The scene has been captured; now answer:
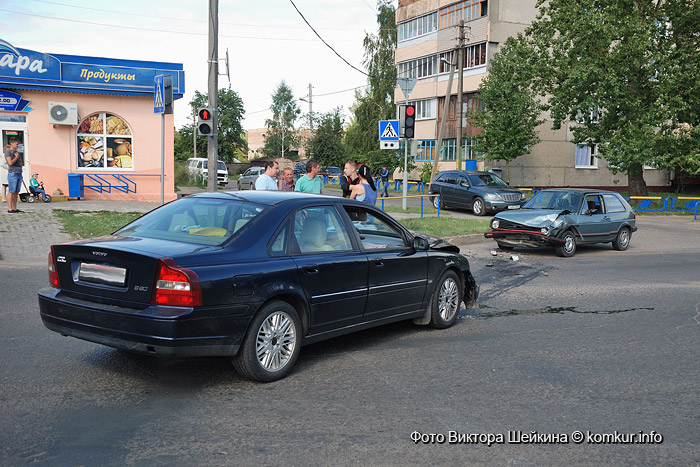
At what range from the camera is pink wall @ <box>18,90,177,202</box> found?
21.4 m

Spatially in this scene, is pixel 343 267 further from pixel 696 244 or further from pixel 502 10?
pixel 502 10

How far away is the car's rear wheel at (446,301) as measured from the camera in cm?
700

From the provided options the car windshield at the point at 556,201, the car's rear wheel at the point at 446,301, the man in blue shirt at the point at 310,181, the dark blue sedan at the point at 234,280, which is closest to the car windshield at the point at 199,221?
the dark blue sedan at the point at 234,280

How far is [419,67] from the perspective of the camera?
53531 millimetres

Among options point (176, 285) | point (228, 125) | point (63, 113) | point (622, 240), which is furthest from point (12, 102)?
point (228, 125)

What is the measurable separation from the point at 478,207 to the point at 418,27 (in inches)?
1311

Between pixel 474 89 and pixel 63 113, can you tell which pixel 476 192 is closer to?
pixel 63 113

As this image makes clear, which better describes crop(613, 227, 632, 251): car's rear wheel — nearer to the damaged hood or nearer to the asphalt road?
the damaged hood

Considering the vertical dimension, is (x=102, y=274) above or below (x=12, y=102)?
below

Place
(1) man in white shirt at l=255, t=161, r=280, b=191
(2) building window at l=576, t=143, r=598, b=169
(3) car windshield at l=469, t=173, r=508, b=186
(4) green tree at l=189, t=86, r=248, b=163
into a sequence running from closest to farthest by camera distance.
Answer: (1) man in white shirt at l=255, t=161, r=280, b=191 → (3) car windshield at l=469, t=173, r=508, b=186 → (2) building window at l=576, t=143, r=598, b=169 → (4) green tree at l=189, t=86, r=248, b=163

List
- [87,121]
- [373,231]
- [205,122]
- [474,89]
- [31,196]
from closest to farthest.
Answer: [373,231]
[205,122]
[31,196]
[87,121]
[474,89]

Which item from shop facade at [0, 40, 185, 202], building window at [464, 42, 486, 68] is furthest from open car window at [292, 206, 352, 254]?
building window at [464, 42, 486, 68]

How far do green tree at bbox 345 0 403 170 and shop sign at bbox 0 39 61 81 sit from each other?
4445 centimetres

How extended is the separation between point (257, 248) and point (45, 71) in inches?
760
